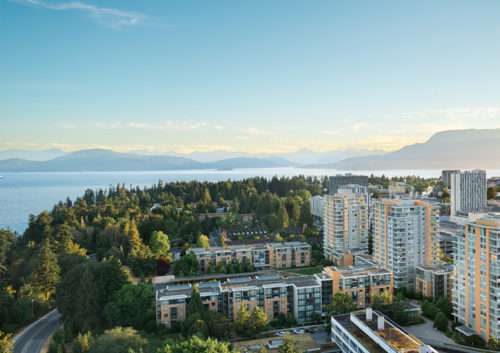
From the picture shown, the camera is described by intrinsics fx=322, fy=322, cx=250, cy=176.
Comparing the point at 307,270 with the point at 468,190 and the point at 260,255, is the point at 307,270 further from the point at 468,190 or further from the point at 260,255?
the point at 468,190

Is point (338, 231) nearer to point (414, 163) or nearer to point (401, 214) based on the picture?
point (401, 214)

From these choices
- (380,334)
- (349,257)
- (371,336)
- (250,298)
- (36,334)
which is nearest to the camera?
(380,334)

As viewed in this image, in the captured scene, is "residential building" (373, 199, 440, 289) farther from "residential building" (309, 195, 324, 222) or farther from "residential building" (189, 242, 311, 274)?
"residential building" (309, 195, 324, 222)

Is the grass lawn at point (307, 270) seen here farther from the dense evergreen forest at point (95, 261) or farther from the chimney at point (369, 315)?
the chimney at point (369, 315)

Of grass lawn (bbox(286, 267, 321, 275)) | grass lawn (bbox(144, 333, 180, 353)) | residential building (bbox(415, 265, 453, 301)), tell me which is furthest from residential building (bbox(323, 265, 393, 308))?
grass lawn (bbox(144, 333, 180, 353))

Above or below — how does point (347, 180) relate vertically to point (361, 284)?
above

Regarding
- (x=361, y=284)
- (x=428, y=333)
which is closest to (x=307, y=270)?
→ (x=361, y=284)

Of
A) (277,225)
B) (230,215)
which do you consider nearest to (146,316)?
(277,225)

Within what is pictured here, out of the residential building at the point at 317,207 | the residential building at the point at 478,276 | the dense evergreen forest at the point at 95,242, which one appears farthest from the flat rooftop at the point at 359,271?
the residential building at the point at 317,207
